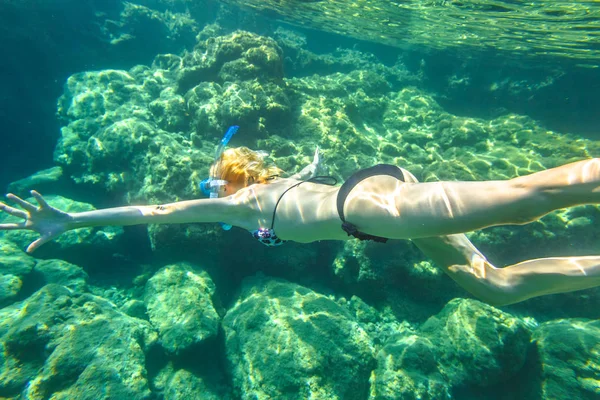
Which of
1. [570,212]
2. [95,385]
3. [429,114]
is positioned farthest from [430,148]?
[95,385]

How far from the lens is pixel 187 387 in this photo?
14.6ft

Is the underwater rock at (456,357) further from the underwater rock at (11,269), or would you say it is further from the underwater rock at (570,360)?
the underwater rock at (11,269)

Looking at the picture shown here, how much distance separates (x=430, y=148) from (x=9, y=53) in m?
16.5

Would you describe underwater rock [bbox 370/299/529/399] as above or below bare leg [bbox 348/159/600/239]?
below

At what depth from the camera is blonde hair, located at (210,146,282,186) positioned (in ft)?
12.0

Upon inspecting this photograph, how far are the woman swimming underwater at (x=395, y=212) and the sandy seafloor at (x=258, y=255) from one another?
213 centimetres

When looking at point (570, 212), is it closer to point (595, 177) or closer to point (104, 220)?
point (595, 177)

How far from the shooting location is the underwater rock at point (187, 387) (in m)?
4.39

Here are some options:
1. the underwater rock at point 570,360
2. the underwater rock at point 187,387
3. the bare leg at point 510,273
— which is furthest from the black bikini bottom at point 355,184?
the underwater rock at point 570,360

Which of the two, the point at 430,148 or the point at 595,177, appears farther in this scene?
the point at 430,148

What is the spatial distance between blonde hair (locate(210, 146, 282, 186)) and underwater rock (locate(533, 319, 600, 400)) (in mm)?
5073

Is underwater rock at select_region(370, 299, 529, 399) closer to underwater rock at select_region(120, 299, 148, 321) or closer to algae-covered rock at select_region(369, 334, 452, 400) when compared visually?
algae-covered rock at select_region(369, 334, 452, 400)

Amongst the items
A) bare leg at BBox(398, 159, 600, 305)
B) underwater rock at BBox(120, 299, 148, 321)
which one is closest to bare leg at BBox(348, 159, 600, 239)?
bare leg at BBox(398, 159, 600, 305)

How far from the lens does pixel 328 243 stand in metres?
6.50
